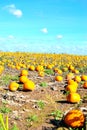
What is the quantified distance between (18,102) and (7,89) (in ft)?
8.16

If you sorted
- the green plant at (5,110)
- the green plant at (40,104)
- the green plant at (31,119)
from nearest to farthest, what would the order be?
the green plant at (31,119)
the green plant at (5,110)
the green plant at (40,104)

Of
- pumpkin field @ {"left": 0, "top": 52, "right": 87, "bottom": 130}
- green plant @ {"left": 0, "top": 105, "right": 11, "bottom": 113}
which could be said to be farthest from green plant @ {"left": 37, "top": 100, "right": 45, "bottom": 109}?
green plant @ {"left": 0, "top": 105, "right": 11, "bottom": 113}

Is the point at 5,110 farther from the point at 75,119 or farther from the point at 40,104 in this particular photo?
the point at 75,119

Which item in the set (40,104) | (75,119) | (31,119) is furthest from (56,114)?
(40,104)

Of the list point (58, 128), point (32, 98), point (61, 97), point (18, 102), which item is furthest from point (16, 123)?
point (61, 97)

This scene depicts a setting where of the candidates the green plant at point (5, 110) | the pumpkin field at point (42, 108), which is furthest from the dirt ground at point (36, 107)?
the green plant at point (5, 110)

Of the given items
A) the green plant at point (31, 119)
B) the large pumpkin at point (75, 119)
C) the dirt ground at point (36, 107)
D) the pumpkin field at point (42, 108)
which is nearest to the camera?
the large pumpkin at point (75, 119)

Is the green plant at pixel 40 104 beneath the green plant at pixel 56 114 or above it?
above

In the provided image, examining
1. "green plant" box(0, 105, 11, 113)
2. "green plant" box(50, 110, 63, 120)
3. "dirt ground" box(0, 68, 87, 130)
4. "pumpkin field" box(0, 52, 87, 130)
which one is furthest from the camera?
"green plant" box(0, 105, 11, 113)

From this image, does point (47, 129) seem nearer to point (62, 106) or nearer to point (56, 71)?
point (62, 106)

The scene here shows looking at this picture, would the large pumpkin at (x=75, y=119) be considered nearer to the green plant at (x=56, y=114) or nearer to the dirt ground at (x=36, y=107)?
the dirt ground at (x=36, y=107)

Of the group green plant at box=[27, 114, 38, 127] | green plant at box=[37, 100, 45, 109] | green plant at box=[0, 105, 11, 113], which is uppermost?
green plant at box=[37, 100, 45, 109]

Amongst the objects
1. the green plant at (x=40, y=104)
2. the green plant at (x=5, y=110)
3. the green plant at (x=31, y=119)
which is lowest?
the green plant at (x=31, y=119)

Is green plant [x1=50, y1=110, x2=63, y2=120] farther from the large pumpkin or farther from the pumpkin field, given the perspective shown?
the large pumpkin
